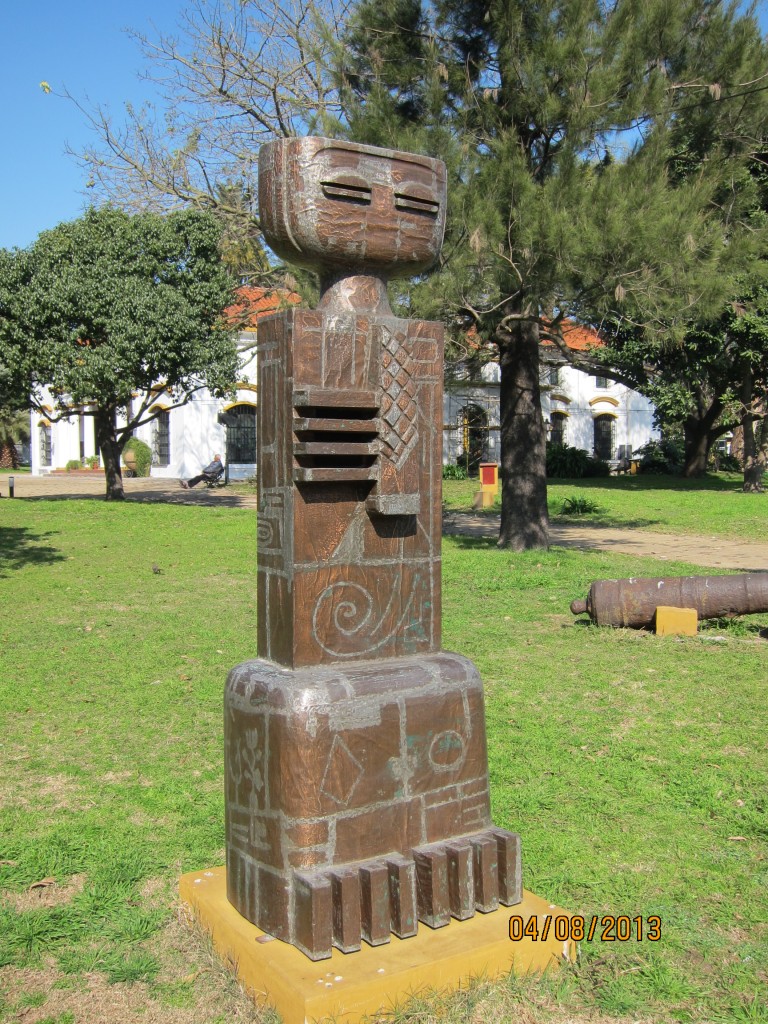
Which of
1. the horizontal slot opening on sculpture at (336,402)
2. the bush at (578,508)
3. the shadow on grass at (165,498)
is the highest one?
the horizontal slot opening on sculpture at (336,402)

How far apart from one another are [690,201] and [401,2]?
3.99m

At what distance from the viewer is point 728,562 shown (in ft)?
40.8

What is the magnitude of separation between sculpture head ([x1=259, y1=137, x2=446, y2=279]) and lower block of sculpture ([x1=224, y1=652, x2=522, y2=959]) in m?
1.38

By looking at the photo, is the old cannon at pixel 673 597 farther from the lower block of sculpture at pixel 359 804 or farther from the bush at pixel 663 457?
the bush at pixel 663 457

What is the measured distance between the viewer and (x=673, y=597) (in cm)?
801

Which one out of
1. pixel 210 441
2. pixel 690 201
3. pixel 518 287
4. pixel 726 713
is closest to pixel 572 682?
pixel 726 713

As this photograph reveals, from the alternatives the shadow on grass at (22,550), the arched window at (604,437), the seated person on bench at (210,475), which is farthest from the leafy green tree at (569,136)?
the arched window at (604,437)

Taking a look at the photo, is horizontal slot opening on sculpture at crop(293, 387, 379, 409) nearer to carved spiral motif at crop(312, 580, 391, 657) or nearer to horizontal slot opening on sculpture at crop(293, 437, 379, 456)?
horizontal slot opening on sculpture at crop(293, 437, 379, 456)

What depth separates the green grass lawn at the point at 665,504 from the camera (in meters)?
16.6

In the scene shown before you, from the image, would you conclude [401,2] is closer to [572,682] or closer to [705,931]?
[572,682]

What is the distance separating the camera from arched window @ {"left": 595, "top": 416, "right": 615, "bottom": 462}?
37.2m

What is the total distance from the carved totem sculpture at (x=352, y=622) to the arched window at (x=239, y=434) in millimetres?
26577
